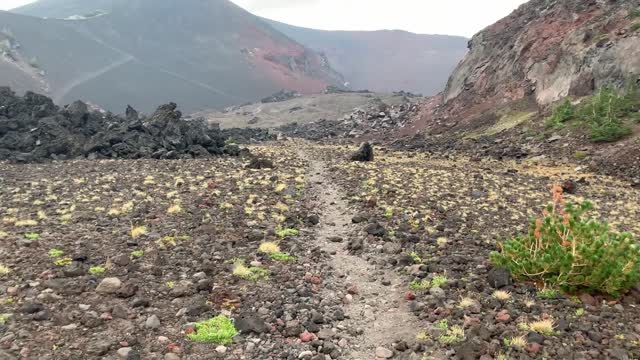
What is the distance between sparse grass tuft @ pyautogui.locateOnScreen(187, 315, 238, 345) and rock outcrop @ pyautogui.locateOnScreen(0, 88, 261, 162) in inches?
1078

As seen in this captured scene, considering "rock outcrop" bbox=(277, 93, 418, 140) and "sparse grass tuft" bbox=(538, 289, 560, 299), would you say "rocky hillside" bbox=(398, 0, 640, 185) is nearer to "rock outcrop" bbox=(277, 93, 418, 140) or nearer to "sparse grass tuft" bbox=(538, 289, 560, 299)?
"rock outcrop" bbox=(277, 93, 418, 140)

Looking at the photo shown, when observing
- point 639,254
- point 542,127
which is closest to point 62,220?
point 639,254

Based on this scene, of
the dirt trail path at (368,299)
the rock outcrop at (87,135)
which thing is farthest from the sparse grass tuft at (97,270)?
the rock outcrop at (87,135)

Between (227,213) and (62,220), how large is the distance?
539 cm

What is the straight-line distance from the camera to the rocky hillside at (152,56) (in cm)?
11488

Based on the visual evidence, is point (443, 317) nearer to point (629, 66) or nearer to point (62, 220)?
point (62, 220)

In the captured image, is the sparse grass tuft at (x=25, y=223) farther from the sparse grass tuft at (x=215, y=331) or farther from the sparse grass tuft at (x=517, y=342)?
the sparse grass tuft at (x=517, y=342)

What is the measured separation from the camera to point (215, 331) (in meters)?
9.43

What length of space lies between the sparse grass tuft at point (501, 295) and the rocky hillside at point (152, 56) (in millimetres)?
109932

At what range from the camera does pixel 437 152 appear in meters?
44.4

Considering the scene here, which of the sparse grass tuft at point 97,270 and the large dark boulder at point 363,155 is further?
the large dark boulder at point 363,155

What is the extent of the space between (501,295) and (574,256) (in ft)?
5.40

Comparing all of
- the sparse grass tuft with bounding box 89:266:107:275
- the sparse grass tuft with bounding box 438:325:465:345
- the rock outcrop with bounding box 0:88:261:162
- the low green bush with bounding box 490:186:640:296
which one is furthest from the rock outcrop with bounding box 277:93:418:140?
the sparse grass tuft with bounding box 438:325:465:345

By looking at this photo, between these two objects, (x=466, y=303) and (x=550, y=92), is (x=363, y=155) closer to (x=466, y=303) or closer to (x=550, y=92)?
(x=550, y=92)
